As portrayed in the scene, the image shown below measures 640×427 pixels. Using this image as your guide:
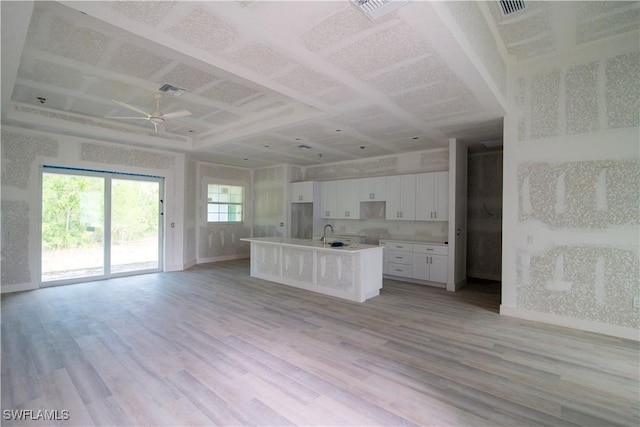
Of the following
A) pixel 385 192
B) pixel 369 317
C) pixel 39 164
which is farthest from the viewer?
pixel 385 192

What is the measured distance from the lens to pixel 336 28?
7.67 ft

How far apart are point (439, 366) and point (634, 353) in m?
2.16

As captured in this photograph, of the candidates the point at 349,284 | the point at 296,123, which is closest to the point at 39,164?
the point at 296,123

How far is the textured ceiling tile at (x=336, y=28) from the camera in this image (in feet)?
7.20

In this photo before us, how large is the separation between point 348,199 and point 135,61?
5.12 meters

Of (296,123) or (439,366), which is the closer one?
(439,366)

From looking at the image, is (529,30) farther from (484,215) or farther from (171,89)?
(171,89)

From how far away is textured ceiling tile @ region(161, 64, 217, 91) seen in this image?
347 cm

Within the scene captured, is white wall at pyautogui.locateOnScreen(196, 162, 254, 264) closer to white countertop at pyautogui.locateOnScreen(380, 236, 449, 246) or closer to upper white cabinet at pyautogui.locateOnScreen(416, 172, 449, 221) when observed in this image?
white countertop at pyautogui.locateOnScreen(380, 236, 449, 246)

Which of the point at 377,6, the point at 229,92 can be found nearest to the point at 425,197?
the point at 229,92

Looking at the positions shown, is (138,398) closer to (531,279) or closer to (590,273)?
(531,279)

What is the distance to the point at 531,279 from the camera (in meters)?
4.01

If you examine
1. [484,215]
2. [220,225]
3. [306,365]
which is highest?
[484,215]

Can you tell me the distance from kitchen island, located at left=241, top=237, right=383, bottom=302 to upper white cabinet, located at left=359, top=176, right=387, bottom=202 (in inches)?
73.9
